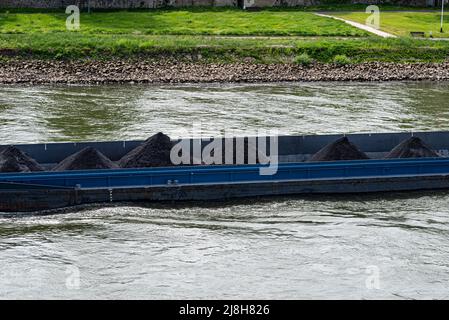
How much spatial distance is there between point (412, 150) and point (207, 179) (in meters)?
5.53

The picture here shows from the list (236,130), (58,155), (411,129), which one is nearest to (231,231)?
(58,155)

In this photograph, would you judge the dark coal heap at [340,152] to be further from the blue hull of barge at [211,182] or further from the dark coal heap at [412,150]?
the dark coal heap at [412,150]

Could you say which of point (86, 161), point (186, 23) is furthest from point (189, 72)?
point (86, 161)

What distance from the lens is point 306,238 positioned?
20172mm

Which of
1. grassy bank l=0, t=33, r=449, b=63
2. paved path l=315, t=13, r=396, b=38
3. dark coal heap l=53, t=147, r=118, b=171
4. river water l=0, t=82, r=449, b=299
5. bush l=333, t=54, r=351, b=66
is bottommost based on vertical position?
river water l=0, t=82, r=449, b=299

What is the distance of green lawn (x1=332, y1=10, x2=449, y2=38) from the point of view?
2053 inches

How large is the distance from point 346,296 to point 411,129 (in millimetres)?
15411

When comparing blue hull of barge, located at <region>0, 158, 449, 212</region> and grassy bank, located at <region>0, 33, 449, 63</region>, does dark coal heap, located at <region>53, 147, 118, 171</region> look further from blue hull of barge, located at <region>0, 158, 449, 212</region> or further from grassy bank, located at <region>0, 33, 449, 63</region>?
grassy bank, located at <region>0, 33, 449, 63</region>

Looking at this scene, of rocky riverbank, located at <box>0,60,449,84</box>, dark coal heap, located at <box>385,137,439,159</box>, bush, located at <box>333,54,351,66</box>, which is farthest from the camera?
bush, located at <box>333,54,351,66</box>

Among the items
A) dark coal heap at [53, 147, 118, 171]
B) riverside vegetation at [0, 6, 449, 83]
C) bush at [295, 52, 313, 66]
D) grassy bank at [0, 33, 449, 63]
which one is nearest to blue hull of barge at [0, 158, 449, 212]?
dark coal heap at [53, 147, 118, 171]

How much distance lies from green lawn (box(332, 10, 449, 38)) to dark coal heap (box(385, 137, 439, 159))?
2775cm

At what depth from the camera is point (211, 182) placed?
22.5 metres

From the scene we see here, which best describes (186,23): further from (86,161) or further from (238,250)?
(238,250)

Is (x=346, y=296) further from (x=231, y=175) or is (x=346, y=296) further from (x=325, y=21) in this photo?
(x=325, y=21)
